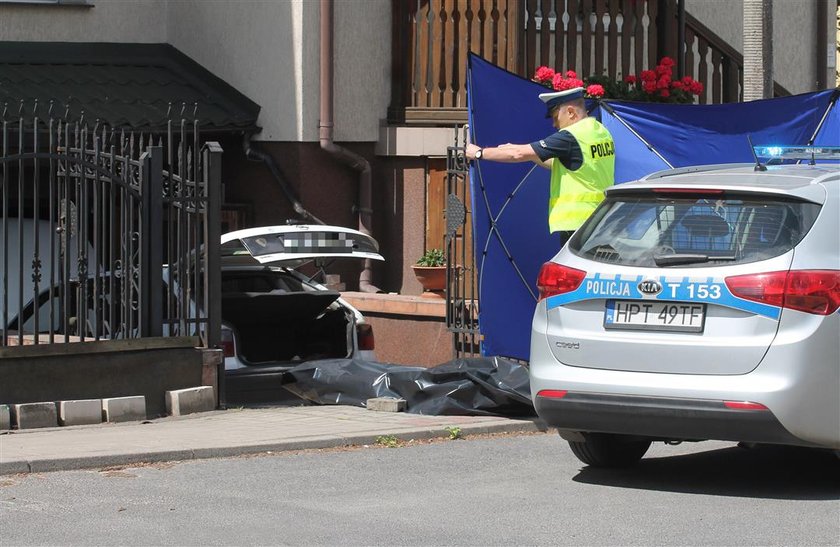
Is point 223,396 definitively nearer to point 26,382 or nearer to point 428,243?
point 26,382

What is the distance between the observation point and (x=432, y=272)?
15227mm

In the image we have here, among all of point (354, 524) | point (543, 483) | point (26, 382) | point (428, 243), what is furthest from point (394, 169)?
point (354, 524)

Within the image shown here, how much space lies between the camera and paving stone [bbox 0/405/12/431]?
994 centimetres

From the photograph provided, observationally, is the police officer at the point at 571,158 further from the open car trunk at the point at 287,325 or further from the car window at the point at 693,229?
the open car trunk at the point at 287,325

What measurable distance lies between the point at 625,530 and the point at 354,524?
1.26 m

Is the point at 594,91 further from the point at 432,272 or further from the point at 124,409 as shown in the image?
the point at 124,409

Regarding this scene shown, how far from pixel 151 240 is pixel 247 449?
215 cm

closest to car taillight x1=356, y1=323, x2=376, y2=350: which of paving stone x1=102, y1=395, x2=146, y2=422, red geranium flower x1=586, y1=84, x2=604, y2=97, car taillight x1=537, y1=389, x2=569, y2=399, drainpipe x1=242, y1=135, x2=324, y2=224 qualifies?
paving stone x1=102, y1=395, x2=146, y2=422

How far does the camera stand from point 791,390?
23.8ft

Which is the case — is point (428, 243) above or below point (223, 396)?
above

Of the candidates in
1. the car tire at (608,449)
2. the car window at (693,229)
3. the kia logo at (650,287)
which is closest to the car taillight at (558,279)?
the car window at (693,229)

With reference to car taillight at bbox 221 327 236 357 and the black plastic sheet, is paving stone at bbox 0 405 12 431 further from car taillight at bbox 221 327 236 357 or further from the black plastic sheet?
the black plastic sheet

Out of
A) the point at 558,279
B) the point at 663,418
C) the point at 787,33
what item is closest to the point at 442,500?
the point at 663,418

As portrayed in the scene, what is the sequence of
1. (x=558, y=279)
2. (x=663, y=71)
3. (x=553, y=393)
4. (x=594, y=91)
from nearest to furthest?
1. (x=553, y=393)
2. (x=558, y=279)
3. (x=594, y=91)
4. (x=663, y=71)
